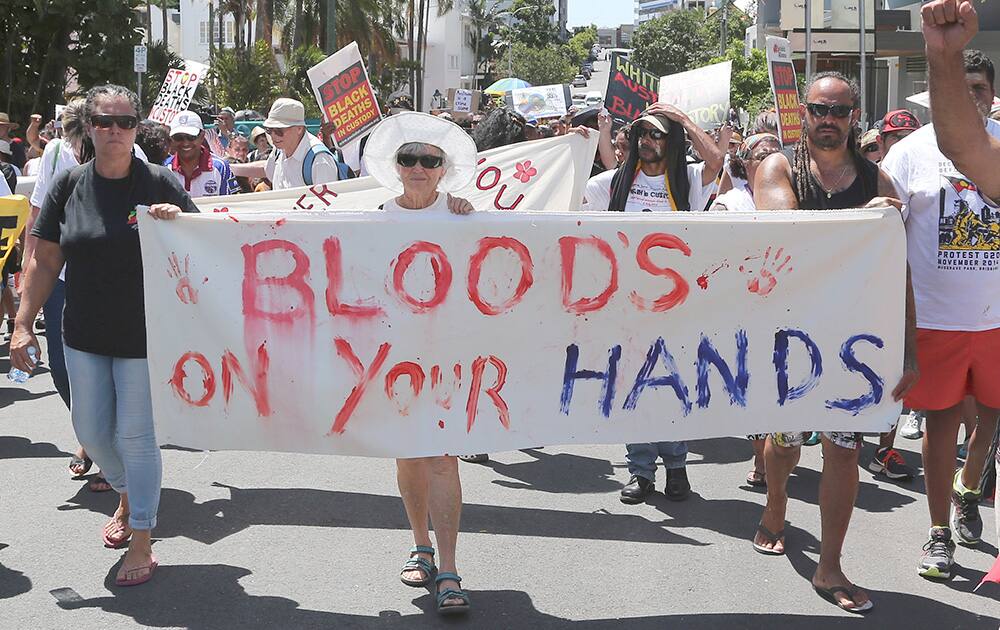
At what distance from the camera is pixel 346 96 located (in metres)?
9.80

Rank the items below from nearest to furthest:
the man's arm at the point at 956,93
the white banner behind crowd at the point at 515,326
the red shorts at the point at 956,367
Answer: the man's arm at the point at 956,93 → the white banner behind crowd at the point at 515,326 → the red shorts at the point at 956,367

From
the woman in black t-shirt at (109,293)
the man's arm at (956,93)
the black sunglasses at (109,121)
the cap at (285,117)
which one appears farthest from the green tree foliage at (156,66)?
the man's arm at (956,93)

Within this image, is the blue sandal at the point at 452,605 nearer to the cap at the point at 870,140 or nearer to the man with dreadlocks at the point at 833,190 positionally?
the man with dreadlocks at the point at 833,190

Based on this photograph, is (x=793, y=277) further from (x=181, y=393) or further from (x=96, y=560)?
(x=96, y=560)

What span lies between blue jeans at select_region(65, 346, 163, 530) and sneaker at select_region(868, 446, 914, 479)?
3887 millimetres

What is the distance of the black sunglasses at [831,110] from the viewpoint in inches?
179

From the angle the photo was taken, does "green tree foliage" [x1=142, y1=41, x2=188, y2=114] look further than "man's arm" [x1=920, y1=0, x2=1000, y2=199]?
Yes

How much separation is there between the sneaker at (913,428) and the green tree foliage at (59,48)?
25414mm

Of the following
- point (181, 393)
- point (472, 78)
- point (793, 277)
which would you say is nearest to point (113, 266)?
point (181, 393)

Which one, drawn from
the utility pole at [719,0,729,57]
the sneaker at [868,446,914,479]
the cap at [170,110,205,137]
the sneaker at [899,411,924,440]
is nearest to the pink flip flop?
the cap at [170,110,205,137]

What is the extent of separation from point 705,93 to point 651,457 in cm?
459

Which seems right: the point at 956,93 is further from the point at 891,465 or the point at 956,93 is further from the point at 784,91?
the point at 784,91

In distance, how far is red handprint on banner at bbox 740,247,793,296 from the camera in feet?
14.5

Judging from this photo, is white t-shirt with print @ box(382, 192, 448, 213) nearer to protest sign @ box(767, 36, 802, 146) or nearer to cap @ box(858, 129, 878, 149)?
protest sign @ box(767, 36, 802, 146)
